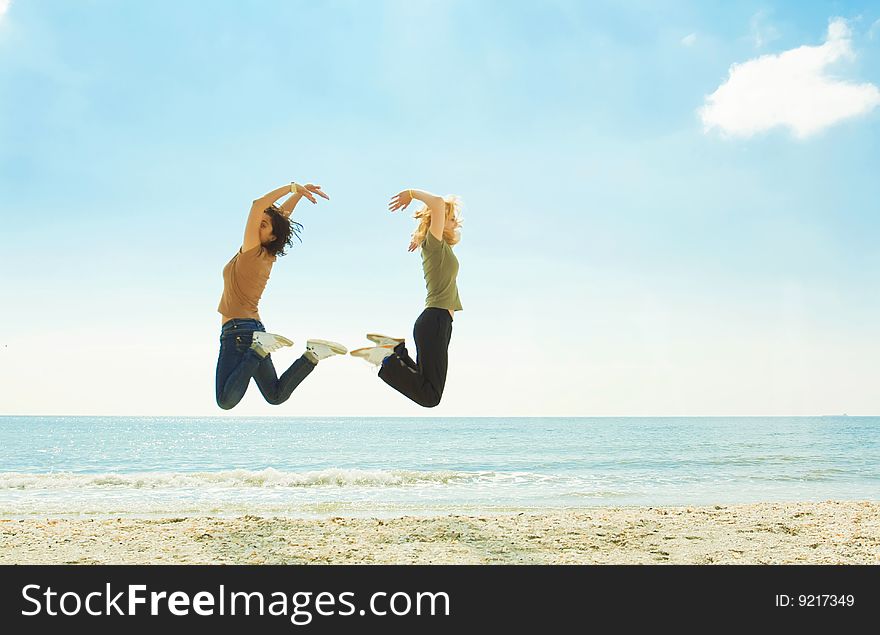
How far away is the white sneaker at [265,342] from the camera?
4848 millimetres

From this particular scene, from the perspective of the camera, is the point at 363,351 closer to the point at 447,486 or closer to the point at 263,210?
the point at 263,210

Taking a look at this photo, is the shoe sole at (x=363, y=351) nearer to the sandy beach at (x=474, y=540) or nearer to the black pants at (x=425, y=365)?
the black pants at (x=425, y=365)

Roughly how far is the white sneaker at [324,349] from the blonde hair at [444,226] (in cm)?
94

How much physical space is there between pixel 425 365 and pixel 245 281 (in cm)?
141

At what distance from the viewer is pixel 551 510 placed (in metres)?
12.1

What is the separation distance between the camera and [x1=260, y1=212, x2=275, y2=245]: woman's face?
16.0 feet

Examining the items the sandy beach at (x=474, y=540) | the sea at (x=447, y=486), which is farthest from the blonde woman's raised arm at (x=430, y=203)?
the sea at (x=447, y=486)

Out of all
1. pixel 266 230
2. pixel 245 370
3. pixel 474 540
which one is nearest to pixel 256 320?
pixel 245 370

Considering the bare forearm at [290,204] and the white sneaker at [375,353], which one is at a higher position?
the bare forearm at [290,204]

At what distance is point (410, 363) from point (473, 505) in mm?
8581
